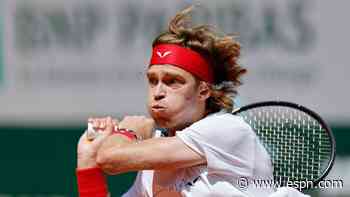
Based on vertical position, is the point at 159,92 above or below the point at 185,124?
above

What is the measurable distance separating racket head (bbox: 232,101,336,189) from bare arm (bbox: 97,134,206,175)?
52 centimetres

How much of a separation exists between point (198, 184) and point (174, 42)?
626mm

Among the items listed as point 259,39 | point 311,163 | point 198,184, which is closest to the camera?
point 198,184

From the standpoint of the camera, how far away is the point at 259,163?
13.8ft

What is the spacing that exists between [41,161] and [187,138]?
5.95 meters

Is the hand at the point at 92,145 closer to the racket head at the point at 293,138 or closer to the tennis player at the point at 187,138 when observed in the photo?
the tennis player at the point at 187,138

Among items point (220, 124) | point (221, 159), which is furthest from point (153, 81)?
point (221, 159)

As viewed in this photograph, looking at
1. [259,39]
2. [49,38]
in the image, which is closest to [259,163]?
[259,39]

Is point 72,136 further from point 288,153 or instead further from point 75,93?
point 288,153

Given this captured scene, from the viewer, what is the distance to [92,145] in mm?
4148

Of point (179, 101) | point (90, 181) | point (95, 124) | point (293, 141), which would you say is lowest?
point (90, 181)

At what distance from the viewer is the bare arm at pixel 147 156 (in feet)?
13.3

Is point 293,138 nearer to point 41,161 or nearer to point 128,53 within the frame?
point 128,53

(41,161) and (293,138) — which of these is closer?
(293,138)
